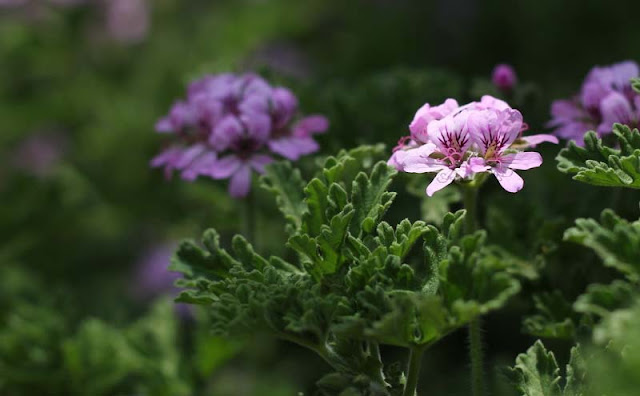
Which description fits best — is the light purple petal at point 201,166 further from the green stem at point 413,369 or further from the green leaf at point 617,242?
the green leaf at point 617,242

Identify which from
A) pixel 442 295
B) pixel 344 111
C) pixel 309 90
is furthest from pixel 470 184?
pixel 309 90

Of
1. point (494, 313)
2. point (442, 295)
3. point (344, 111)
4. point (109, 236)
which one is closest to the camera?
point (442, 295)

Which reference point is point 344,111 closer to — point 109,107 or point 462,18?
point 109,107

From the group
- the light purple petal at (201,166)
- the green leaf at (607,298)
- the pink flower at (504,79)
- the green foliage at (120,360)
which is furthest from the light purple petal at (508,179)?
the green foliage at (120,360)

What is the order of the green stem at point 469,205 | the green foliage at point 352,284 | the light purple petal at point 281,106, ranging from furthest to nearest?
1. the light purple petal at point 281,106
2. the green stem at point 469,205
3. the green foliage at point 352,284

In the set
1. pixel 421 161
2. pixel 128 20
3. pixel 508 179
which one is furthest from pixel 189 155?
pixel 128 20

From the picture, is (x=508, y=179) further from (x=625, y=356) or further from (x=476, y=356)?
(x=625, y=356)
